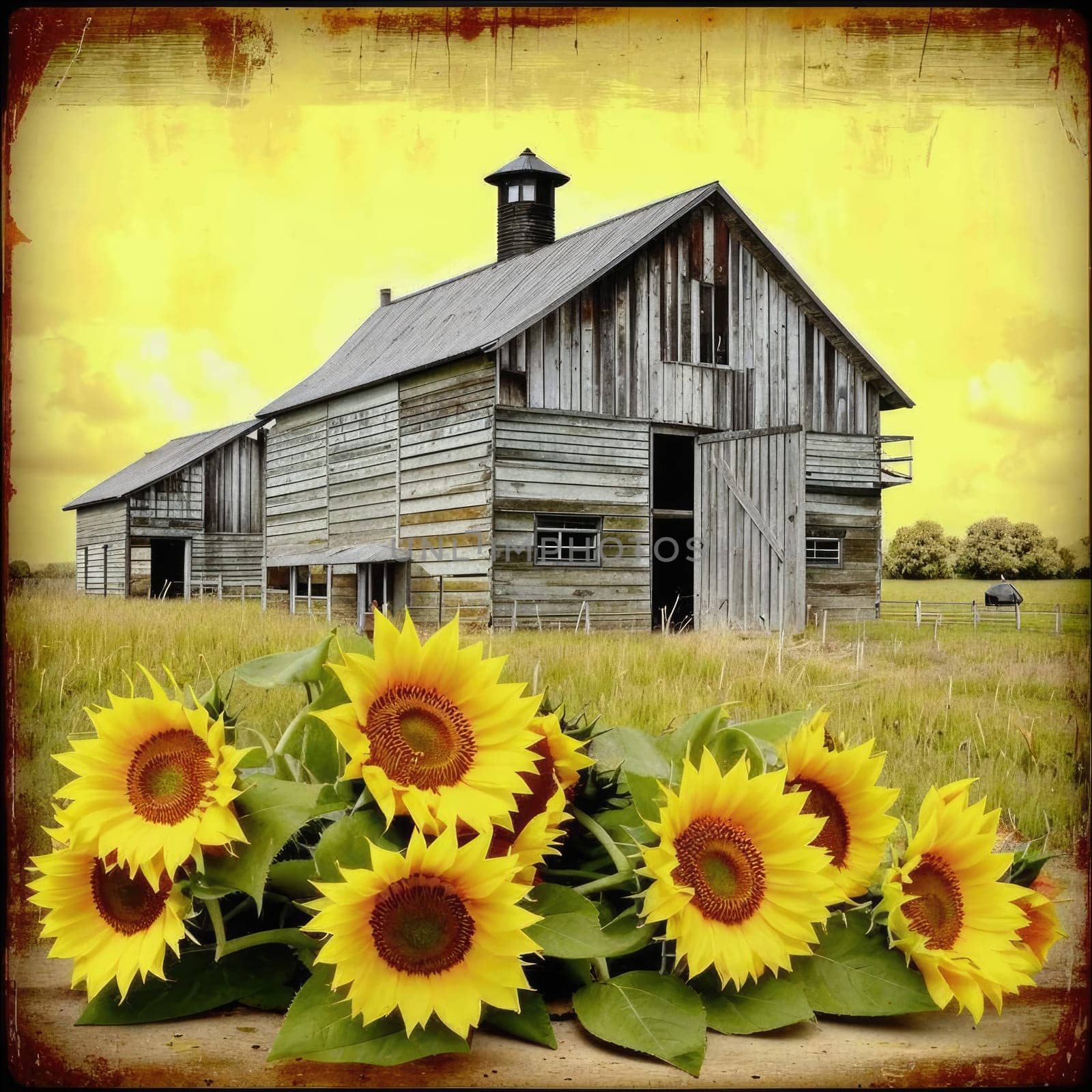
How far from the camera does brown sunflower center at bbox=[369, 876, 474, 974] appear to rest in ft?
3.10

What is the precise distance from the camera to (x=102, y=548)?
255 cm

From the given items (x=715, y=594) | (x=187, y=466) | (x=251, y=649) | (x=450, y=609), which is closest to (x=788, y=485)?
(x=715, y=594)

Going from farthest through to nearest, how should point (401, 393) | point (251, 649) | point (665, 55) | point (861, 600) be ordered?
point (401, 393), point (861, 600), point (251, 649), point (665, 55)

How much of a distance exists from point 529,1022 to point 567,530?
5.28 meters

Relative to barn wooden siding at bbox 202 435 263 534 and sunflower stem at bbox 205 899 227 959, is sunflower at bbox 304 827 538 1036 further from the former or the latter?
barn wooden siding at bbox 202 435 263 534

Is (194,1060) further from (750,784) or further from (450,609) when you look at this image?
(450,609)

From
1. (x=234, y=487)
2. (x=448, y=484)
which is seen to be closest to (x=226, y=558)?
(x=234, y=487)

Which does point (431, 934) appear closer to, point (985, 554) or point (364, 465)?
point (985, 554)

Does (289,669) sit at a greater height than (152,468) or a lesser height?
lesser

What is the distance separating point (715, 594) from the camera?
663cm

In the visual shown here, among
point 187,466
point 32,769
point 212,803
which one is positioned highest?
point 187,466

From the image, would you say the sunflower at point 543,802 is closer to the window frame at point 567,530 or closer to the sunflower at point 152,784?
the sunflower at point 152,784

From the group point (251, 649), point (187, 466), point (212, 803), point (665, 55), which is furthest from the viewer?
point (187, 466)

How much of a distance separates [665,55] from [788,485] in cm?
469
